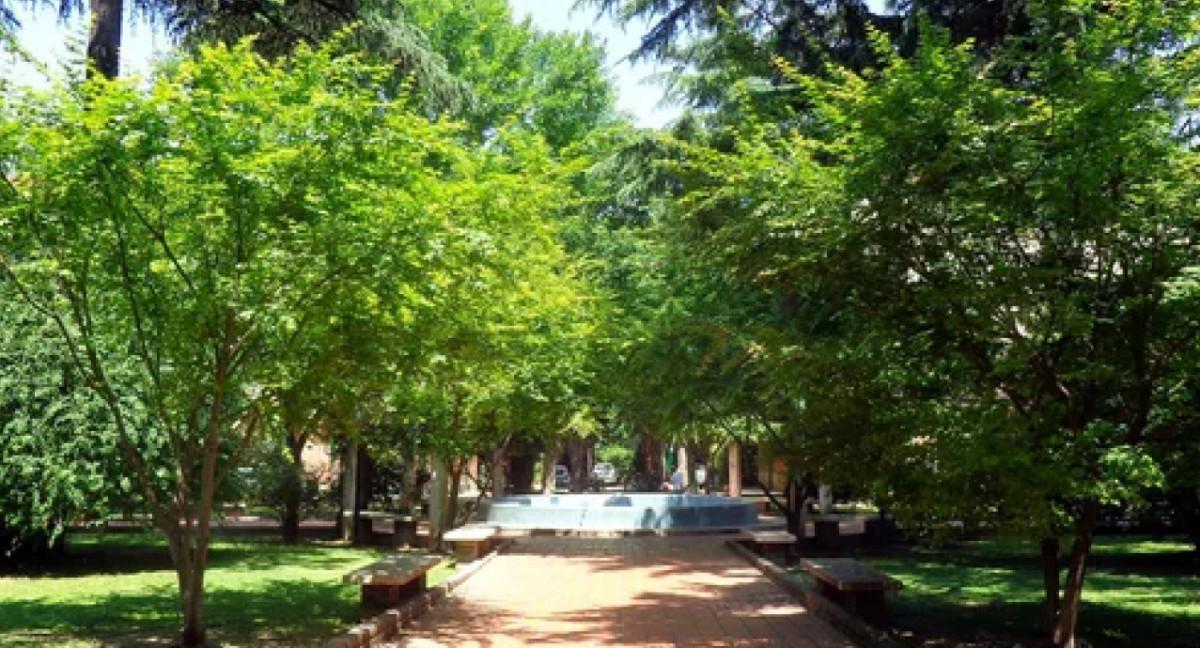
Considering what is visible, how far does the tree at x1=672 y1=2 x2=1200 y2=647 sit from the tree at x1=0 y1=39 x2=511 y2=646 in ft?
10.5

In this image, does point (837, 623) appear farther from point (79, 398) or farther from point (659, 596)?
point (79, 398)

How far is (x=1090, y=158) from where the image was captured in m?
7.00

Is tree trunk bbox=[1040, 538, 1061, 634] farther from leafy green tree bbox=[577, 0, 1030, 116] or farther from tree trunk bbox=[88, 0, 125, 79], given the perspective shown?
tree trunk bbox=[88, 0, 125, 79]

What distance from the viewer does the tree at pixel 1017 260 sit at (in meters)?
7.20

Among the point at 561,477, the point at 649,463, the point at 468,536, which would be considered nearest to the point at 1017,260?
the point at 468,536

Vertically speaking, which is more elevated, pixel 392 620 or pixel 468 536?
pixel 468 536

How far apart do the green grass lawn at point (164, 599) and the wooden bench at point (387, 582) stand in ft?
0.95

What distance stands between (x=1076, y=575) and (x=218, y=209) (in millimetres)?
7476

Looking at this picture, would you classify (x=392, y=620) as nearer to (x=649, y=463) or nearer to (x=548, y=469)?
(x=548, y=469)

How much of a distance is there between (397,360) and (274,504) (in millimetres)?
13189

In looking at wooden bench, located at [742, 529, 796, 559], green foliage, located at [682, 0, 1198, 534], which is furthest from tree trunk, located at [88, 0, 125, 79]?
wooden bench, located at [742, 529, 796, 559]

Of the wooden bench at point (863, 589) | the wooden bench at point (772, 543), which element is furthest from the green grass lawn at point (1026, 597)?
the wooden bench at point (772, 543)

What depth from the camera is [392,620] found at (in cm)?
942

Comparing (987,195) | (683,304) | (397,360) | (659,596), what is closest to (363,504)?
(683,304)
